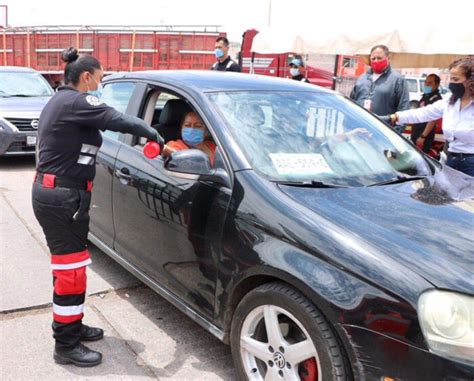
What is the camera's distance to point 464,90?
13.5 feet

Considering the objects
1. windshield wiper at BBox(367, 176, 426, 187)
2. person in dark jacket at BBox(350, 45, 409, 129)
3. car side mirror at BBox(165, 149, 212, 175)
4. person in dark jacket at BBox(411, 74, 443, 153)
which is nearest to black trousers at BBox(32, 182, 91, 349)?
car side mirror at BBox(165, 149, 212, 175)

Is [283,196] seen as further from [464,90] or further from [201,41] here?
[201,41]

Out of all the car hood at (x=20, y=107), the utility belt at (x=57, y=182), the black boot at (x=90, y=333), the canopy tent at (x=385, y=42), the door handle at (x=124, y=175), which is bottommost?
the black boot at (x=90, y=333)

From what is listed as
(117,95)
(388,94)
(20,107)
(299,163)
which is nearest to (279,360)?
(299,163)

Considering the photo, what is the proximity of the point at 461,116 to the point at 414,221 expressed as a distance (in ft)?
7.94

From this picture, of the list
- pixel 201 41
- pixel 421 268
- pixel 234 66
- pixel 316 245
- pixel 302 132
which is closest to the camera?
pixel 421 268

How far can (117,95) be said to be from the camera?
395 centimetres

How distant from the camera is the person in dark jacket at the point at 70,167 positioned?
250cm

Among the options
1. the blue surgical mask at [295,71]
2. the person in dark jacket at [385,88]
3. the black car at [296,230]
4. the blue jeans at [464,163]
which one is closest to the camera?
the black car at [296,230]

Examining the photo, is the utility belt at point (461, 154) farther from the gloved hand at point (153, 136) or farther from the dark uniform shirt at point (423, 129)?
the dark uniform shirt at point (423, 129)

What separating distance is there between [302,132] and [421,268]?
127cm

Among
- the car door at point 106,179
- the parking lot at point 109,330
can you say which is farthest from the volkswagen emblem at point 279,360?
the car door at point 106,179

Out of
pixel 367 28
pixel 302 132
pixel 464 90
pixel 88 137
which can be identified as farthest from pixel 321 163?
pixel 367 28

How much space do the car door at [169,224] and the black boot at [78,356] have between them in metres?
0.57
